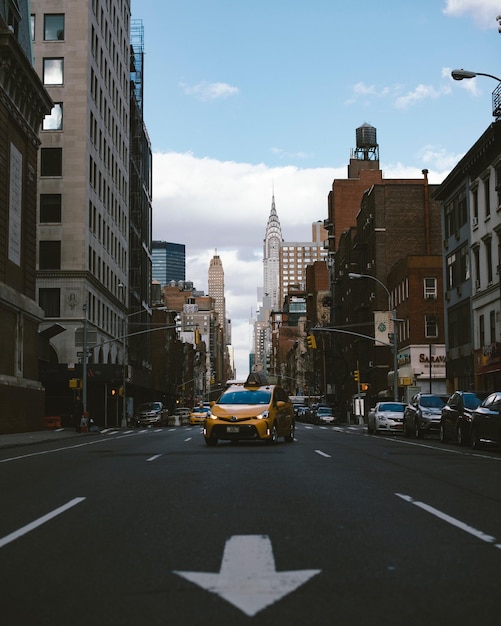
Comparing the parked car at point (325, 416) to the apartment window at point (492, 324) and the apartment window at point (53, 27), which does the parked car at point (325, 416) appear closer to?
the apartment window at point (492, 324)

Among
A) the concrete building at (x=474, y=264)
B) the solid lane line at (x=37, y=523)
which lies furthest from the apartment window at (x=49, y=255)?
the solid lane line at (x=37, y=523)

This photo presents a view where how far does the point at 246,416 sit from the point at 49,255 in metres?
39.8

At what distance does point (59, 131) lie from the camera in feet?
196

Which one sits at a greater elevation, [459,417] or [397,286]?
[397,286]

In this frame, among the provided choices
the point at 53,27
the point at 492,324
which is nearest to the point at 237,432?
the point at 492,324

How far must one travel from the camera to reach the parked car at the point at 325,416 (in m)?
64.9

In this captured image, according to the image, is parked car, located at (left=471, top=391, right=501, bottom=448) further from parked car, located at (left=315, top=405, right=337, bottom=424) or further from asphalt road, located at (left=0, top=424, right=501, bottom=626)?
parked car, located at (left=315, top=405, right=337, bottom=424)

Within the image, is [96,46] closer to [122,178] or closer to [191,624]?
[122,178]

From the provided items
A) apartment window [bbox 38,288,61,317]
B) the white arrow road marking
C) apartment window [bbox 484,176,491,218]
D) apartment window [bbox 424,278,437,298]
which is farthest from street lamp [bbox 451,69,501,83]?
apartment window [bbox 38,288,61,317]

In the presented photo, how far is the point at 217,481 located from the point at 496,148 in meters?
33.6

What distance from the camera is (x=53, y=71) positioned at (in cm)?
6056

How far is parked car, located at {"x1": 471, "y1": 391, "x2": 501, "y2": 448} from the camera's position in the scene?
72.7ft

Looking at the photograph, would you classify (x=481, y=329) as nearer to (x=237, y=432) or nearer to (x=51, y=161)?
(x=237, y=432)

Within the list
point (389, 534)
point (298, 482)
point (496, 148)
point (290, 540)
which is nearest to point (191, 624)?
point (290, 540)
